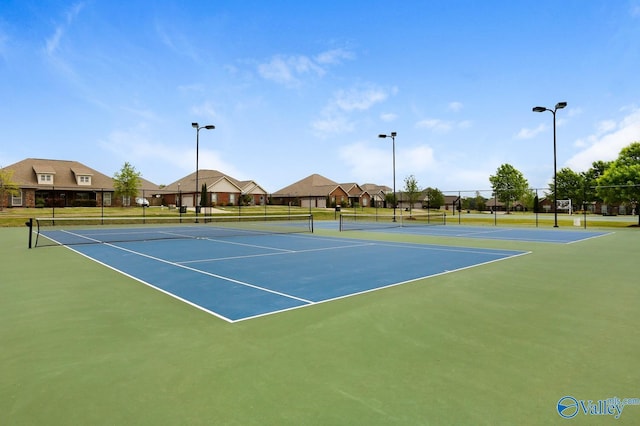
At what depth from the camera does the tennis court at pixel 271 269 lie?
20.5 ft

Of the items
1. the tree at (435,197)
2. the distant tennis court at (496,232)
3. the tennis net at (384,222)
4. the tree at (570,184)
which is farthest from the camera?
the tree at (570,184)

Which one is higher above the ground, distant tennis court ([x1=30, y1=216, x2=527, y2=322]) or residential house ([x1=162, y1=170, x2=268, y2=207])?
residential house ([x1=162, y1=170, x2=268, y2=207])

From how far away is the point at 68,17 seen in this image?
17828 millimetres

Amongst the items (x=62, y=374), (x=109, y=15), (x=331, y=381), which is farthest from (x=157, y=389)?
(x=109, y=15)

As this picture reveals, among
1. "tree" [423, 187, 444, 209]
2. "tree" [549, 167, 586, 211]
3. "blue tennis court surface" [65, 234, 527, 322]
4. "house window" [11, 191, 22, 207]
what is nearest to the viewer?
"blue tennis court surface" [65, 234, 527, 322]

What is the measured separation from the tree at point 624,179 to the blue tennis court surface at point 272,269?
2323cm

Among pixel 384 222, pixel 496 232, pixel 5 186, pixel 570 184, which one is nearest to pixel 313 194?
A: pixel 384 222

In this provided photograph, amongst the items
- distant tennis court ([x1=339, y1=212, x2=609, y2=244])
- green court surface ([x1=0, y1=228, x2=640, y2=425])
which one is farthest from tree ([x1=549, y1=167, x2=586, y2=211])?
green court surface ([x1=0, y1=228, x2=640, y2=425])

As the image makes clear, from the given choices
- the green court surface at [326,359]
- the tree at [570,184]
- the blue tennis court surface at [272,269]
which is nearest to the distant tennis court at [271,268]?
the blue tennis court surface at [272,269]

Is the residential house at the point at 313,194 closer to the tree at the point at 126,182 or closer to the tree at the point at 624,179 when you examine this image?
the tree at the point at 126,182

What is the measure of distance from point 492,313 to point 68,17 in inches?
868

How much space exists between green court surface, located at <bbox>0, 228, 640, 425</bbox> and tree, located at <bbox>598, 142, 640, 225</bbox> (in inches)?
1131

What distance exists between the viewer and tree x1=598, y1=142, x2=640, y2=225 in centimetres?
2838

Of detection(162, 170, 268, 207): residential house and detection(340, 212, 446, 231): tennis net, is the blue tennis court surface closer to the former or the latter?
detection(340, 212, 446, 231): tennis net
